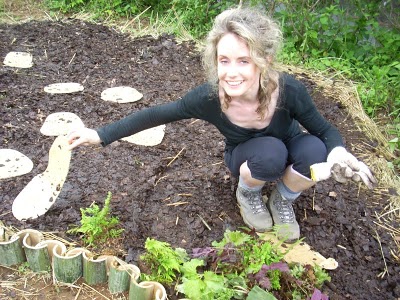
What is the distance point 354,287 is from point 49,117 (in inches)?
86.3

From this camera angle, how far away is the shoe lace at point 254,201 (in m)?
2.36

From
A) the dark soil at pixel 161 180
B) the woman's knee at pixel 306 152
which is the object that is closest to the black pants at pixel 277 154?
the woman's knee at pixel 306 152

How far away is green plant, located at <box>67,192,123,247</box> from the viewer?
81.7 inches

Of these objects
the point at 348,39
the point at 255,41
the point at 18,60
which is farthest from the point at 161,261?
the point at 348,39

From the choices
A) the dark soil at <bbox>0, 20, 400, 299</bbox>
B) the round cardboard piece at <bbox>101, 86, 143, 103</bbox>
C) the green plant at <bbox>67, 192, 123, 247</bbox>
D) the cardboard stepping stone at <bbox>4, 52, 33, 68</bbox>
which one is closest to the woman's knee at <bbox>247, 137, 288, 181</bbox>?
the dark soil at <bbox>0, 20, 400, 299</bbox>

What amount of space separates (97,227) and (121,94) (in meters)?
1.62

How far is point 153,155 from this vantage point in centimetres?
288

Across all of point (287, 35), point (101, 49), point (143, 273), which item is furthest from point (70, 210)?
point (287, 35)

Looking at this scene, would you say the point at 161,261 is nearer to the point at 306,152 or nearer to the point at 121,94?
the point at 306,152

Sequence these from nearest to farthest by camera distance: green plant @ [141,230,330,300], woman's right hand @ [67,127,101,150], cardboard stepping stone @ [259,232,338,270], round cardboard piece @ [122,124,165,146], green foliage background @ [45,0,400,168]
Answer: green plant @ [141,230,330,300]
woman's right hand @ [67,127,101,150]
cardboard stepping stone @ [259,232,338,270]
round cardboard piece @ [122,124,165,146]
green foliage background @ [45,0,400,168]

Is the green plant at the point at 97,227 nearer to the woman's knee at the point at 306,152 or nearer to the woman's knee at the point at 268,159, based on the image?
the woman's knee at the point at 268,159

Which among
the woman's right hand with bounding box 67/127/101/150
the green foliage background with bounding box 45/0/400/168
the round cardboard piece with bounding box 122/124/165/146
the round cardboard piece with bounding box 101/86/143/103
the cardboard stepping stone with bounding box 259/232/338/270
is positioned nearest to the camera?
the woman's right hand with bounding box 67/127/101/150

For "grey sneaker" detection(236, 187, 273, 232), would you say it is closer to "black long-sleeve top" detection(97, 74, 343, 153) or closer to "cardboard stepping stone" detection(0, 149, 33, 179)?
"black long-sleeve top" detection(97, 74, 343, 153)

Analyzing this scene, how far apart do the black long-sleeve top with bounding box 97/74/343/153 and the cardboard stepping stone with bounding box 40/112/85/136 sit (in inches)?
38.7
